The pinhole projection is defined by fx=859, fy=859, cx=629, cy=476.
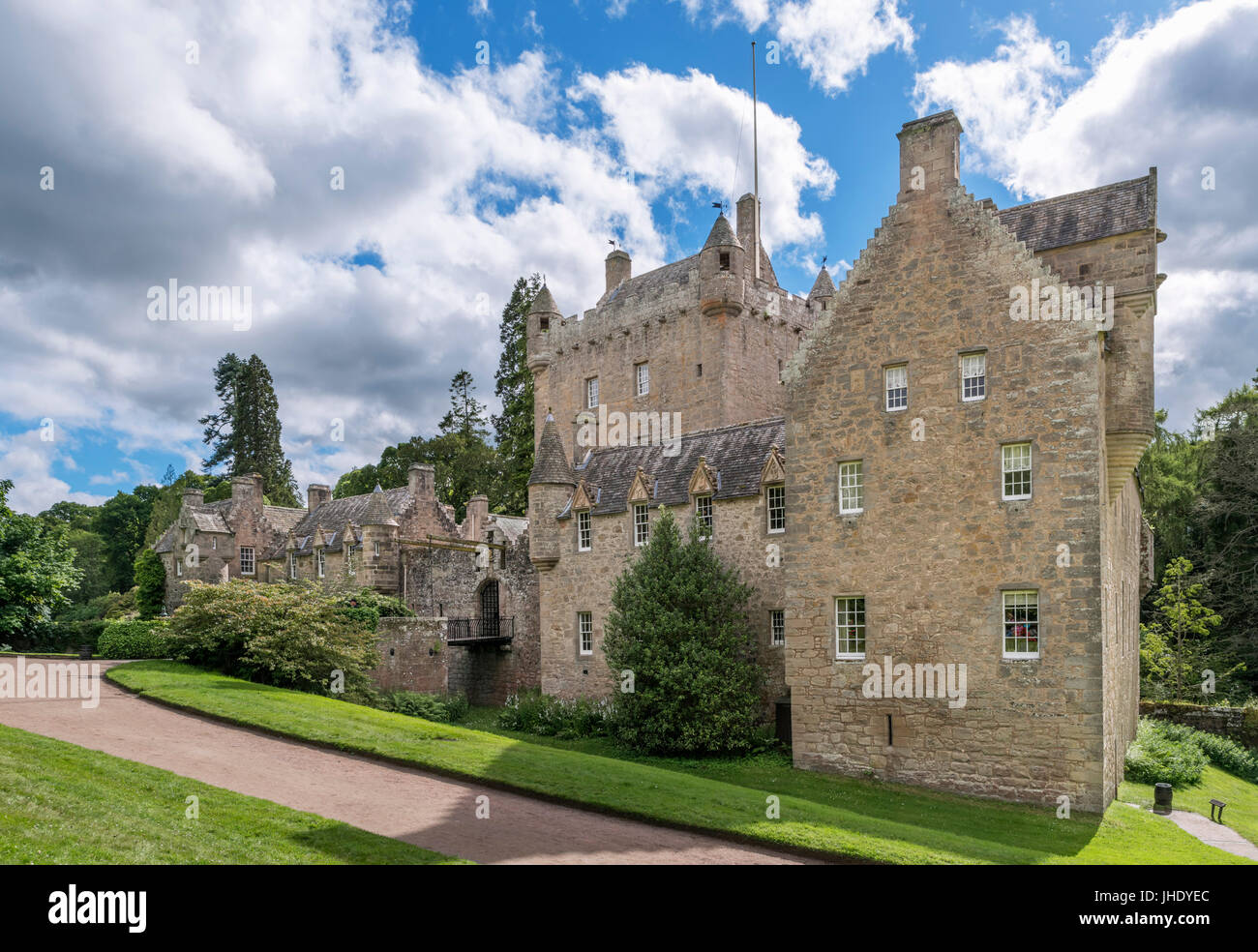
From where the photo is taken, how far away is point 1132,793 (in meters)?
21.9

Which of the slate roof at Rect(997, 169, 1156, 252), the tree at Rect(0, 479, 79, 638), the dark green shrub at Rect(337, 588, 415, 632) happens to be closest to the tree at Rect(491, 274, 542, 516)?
the dark green shrub at Rect(337, 588, 415, 632)

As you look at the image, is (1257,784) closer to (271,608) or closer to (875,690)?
(875,690)

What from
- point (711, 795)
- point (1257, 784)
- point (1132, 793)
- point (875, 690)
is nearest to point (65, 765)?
point (711, 795)

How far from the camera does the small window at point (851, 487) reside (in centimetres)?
2216

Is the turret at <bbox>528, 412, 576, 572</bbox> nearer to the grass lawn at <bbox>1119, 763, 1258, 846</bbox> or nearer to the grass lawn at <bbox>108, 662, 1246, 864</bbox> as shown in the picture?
the grass lawn at <bbox>108, 662, 1246, 864</bbox>

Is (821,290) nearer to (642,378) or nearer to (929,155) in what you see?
(642,378)

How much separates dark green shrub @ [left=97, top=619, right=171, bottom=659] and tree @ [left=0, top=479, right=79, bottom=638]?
3.16m

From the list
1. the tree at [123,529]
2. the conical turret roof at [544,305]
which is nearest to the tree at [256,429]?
the tree at [123,529]

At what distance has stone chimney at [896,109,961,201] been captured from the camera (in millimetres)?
21234

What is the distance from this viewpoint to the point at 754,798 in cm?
1683

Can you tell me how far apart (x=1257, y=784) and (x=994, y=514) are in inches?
697
